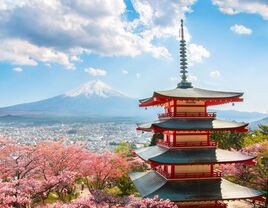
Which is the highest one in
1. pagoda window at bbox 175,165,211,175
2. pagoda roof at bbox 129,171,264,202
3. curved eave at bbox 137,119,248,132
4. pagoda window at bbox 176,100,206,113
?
pagoda window at bbox 176,100,206,113

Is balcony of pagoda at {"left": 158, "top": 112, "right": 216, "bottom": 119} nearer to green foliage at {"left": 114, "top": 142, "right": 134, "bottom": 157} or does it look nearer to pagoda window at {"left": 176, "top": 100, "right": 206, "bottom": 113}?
pagoda window at {"left": 176, "top": 100, "right": 206, "bottom": 113}

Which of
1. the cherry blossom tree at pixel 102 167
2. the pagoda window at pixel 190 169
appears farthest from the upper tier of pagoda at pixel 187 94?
the cherry blossom tree at pixel 102 167

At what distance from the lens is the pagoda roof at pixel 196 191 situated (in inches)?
672

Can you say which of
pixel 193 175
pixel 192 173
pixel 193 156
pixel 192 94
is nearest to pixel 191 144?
pixel 193 156

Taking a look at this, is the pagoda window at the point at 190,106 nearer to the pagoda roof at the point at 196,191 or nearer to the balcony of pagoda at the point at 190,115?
the balcony of pagoda at the point at 190,115

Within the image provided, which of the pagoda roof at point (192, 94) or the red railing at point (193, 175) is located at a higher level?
the pagoda roof at point (192, 94)

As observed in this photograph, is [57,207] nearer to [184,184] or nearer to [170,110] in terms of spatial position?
[184,184]

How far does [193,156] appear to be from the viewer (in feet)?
59.5

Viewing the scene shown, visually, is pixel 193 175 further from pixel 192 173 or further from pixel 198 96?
pixel 198 96

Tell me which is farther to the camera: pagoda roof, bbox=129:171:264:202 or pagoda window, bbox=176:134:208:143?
pagoda window, bbox=176:134:208:143

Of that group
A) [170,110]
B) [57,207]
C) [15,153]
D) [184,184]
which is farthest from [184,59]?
[15,153]

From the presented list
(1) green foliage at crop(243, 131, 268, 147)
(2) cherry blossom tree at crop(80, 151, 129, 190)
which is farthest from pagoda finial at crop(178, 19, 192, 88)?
(1) green foliage at crop(243, 131, 268, 147)

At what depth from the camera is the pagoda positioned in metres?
17.5

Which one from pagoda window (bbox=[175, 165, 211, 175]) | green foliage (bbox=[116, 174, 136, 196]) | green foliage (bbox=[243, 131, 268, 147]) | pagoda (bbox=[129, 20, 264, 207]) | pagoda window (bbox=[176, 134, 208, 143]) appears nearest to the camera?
pagoda (bbox=[129, 20, 264, 207])
